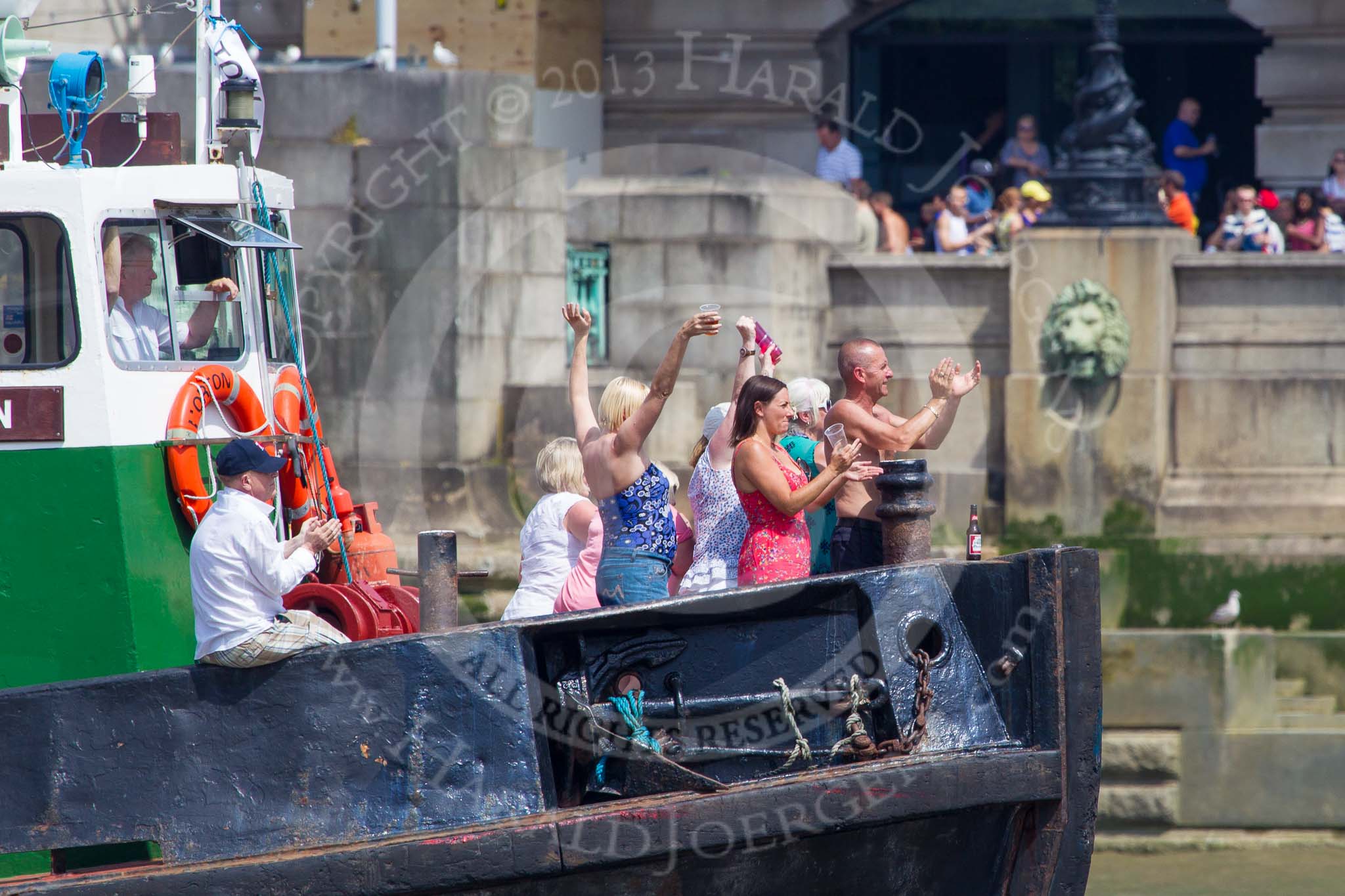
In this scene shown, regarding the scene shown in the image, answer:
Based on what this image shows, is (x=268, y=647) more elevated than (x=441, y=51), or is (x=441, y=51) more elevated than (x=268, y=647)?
(x=441, y=51)

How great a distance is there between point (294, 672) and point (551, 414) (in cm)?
599

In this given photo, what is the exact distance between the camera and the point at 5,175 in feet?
21.2

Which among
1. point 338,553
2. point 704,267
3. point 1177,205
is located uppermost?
point 1177,205

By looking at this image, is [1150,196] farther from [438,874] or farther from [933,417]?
[438,874]

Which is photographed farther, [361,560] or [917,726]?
[361,560]

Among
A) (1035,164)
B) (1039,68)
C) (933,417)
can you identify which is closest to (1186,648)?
(933,417)

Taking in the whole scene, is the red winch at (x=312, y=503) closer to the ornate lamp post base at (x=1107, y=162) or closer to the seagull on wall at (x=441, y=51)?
the seagull on wall at (x=441, y=51)

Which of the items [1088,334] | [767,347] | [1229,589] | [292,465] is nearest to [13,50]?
[292,465]

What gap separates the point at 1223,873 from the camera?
10430 mm

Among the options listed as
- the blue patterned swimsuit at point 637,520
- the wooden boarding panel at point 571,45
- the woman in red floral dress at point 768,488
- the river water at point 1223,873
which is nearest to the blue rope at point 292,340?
the blue patterned swimsuit at point 637,520

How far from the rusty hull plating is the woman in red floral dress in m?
0.43

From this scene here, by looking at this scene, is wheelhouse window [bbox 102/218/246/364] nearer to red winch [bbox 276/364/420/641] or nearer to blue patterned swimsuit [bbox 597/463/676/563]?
red winch [bbox 276/364/420/641]

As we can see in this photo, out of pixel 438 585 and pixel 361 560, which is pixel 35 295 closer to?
pixel 438 585

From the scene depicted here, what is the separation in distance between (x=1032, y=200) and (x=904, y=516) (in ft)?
23.8
